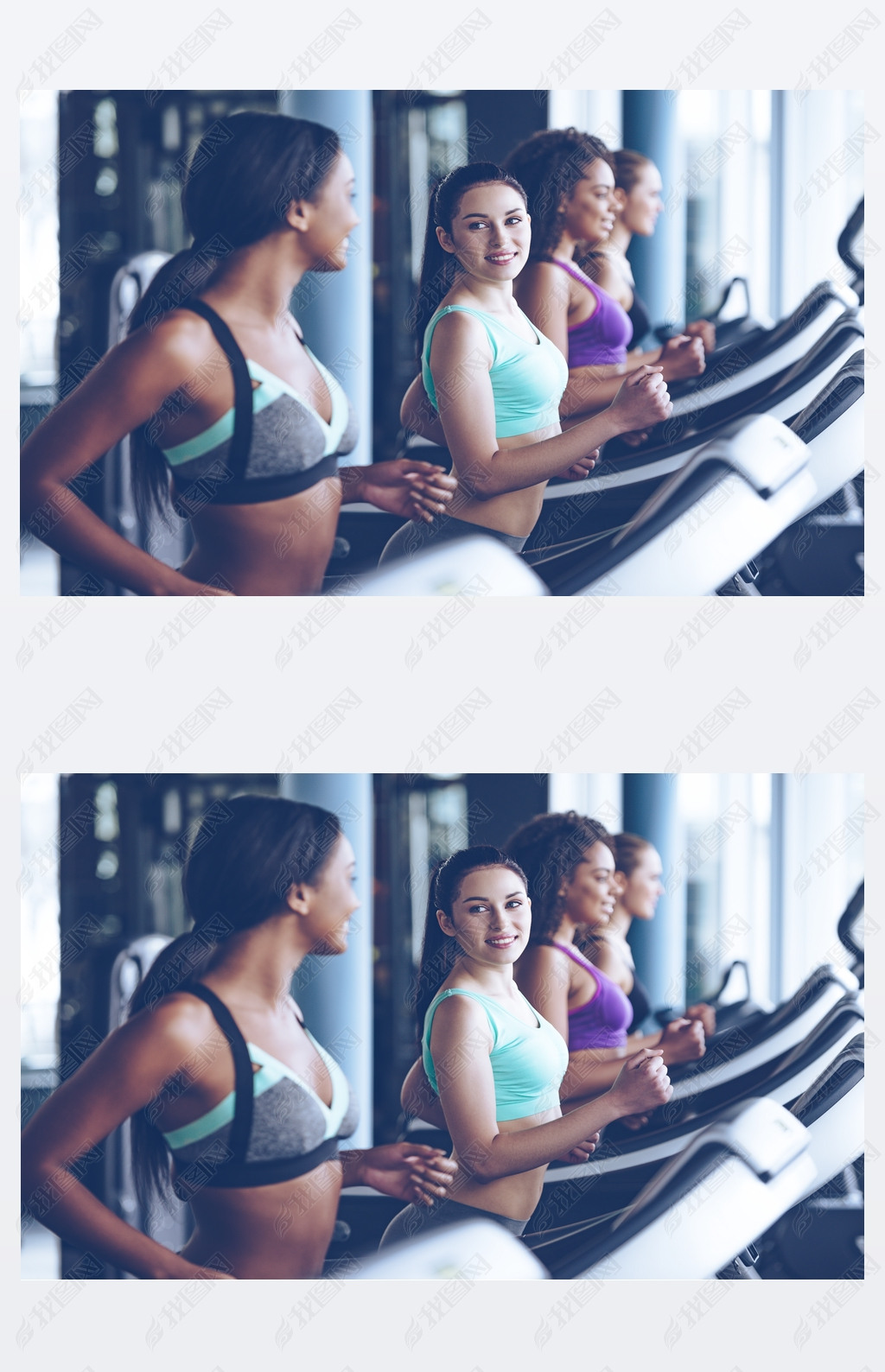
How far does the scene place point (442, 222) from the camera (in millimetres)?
2166

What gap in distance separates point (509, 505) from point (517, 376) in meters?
0.16

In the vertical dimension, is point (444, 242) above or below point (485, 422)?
above

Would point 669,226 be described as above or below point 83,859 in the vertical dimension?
above

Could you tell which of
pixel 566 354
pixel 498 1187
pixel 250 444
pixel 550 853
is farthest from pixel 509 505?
pixel 498 1187

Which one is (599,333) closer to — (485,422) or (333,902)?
(485,422)

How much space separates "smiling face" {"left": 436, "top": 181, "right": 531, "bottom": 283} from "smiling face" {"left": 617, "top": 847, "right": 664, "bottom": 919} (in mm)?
770

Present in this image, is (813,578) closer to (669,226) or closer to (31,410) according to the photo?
(669,226)

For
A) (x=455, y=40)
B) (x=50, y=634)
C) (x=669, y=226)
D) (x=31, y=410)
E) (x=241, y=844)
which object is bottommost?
(x=241, y=844)

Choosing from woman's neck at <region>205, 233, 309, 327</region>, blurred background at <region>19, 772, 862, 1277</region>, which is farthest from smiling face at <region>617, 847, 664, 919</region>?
woman's neck at <region>205, 233, 309, 327</region>

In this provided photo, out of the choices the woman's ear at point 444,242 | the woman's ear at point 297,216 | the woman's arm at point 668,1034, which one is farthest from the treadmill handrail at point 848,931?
the woman's ear at point 297,216

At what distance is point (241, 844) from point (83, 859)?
0.20 meters

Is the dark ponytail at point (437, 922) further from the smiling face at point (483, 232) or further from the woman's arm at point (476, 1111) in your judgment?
the smiling face at point (483, 232)

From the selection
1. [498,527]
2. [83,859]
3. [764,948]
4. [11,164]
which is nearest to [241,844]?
[83,859]

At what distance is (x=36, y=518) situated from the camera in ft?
7.14
